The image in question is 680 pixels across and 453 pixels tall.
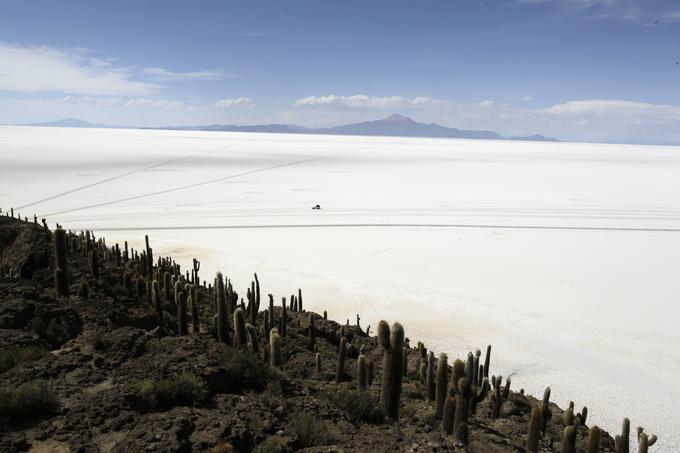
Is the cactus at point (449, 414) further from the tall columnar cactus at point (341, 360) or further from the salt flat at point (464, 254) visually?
the salt flat at point (464, 254)

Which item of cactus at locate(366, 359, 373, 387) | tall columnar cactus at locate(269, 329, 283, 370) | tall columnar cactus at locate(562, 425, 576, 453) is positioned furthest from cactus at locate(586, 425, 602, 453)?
tall columnar cactus at locate(269, 329, 283, 370)

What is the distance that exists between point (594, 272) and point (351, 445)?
11.7 meters

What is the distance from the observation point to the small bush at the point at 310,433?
4230 mm

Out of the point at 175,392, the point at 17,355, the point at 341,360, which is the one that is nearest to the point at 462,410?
the point at 341,360

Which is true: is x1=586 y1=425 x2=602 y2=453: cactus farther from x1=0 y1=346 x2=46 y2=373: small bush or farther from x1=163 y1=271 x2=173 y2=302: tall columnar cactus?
x1=163 y1=271 x2=173 y2=302: tall columnar cactus

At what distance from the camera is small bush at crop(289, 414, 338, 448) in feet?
13.9

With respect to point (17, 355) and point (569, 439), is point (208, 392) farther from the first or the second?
point (569, 439)

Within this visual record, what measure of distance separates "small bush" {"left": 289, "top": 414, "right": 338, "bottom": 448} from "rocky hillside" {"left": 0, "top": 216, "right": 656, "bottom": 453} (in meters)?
0.01

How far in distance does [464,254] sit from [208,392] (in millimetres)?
11894

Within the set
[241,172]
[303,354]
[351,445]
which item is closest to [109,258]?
[303,354]

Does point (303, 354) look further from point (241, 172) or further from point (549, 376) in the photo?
point (241, 172)

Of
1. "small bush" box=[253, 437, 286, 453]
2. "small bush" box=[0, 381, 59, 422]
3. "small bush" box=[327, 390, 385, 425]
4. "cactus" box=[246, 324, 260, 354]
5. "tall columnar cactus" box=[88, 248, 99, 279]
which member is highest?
"tall columnar cactus" box=[88, 248, 99, 279]

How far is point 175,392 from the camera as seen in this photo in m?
4.52

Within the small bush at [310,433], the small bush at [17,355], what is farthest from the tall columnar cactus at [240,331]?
the small bush at [17,355]
